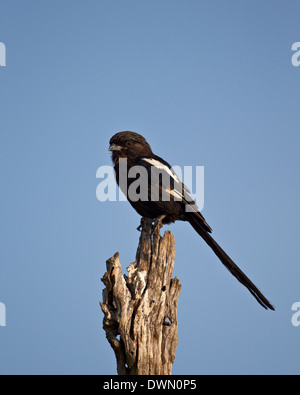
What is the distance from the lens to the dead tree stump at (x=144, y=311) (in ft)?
15.1

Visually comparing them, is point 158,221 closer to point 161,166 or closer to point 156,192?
point 156,192

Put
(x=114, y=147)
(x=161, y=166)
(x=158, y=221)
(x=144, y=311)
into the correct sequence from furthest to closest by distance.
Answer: (x=114, y=147) < (x=161, y=166) < (x=158, y=221) < (x=144, y=311)

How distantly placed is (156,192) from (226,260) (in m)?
1.09

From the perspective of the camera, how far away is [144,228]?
5582mm

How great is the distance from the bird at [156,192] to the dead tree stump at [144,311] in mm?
724

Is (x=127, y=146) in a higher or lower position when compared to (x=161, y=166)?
higher

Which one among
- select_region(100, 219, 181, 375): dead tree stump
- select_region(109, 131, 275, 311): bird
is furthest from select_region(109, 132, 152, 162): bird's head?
select_region(100, 219, 181, 375): dead tree stump

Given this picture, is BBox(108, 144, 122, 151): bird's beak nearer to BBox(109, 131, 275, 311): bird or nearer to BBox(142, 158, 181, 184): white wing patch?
BBox(109, 131, 275, 311): bird

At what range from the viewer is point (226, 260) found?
5.68 metres

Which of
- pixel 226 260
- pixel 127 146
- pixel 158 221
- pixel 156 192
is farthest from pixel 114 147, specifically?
pixel 226 260

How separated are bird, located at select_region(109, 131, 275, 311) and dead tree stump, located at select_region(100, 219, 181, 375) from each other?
0.72 m

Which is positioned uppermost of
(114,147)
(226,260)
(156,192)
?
(114,147)
